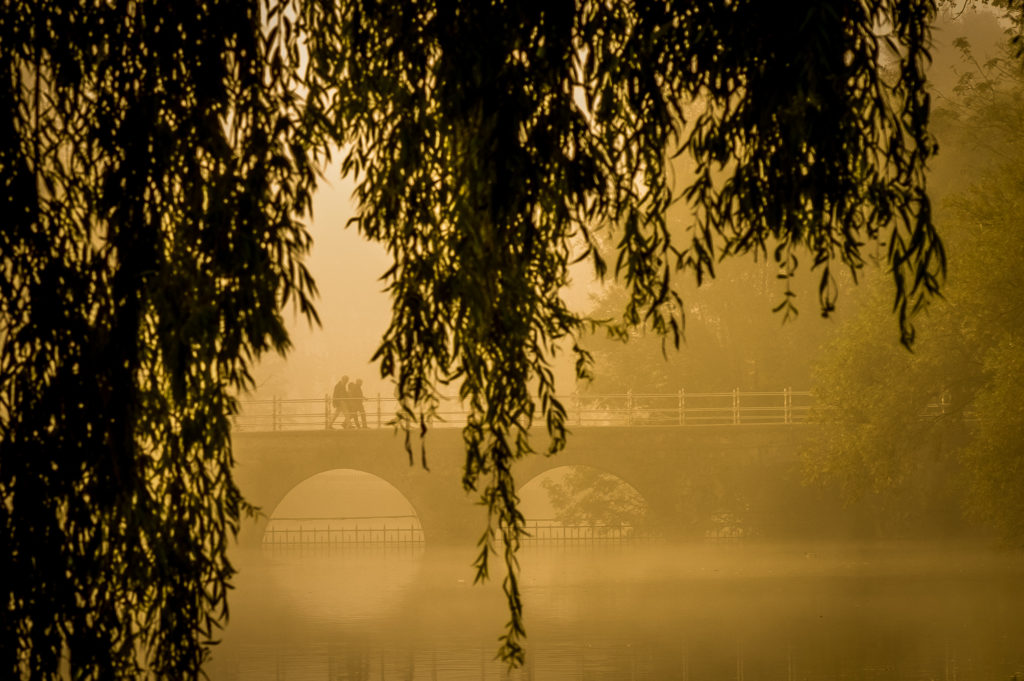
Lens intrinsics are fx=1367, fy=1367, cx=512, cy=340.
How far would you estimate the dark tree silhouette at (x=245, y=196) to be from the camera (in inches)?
155

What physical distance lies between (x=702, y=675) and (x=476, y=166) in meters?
13.9

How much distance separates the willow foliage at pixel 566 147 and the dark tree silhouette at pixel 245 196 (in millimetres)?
11

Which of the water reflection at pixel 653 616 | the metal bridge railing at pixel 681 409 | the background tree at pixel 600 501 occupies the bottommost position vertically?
the water reflection at pixel 653 616

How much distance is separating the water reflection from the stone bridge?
3.38ft

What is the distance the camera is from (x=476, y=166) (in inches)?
162

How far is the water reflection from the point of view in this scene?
1761 centimetres

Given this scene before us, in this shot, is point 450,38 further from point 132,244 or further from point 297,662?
point 297,662

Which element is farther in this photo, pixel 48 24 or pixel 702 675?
pixel 702 675

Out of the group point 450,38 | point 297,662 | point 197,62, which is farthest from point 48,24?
point 297,662

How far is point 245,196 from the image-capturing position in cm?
400

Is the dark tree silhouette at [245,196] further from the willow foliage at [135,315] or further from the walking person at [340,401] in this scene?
the walking person at [340,401]

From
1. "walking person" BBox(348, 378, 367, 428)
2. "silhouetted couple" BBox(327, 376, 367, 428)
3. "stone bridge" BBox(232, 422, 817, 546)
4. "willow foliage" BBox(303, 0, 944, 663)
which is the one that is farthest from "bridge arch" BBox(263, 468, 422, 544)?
"willow foliage" BBox(303, 0, 944, 663)

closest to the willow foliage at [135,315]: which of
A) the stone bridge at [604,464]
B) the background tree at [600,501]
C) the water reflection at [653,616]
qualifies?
the water reflection at [653,616]

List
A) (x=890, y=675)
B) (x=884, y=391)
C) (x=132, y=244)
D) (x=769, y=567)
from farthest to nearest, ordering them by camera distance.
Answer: (x=769, y=567) < (x=884, y=391) < (x=890, y=675) < (x=132, y=244)
